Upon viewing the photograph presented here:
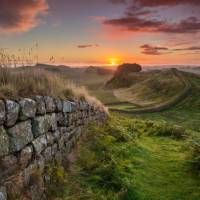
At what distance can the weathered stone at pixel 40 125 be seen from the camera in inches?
263

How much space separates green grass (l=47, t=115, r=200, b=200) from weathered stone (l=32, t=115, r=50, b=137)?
1385mm

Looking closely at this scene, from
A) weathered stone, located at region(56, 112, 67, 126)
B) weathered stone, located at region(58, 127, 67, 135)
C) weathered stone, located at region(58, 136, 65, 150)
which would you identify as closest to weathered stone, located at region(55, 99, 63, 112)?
weathered stone, located at region(56, 112, 67, 126)

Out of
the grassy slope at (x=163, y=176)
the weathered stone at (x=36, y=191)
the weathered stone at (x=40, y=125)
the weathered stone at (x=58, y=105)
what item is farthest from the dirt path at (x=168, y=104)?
the weathered stone at (x=36, y=191)

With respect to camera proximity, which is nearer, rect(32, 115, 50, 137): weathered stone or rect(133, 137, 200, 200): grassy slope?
rect(32, 115, 50, 137): weathered stone

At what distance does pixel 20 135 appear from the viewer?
593 centimetres

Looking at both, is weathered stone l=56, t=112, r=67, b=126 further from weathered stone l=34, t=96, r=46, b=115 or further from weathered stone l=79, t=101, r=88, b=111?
weathered stone l=79, t=101, r=88, b=111

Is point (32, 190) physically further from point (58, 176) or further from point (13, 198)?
point (58, 176)

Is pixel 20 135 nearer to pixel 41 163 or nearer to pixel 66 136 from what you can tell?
pixel 41 163

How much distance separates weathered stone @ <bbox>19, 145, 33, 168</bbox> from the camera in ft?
19.4

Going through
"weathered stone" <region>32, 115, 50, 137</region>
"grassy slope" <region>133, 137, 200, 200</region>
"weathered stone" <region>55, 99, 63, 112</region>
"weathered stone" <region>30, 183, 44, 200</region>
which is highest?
"weathered stone" <region>55, 99, 63, 112</region>

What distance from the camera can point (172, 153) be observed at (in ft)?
44.7

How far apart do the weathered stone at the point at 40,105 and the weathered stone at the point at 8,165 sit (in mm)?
1444

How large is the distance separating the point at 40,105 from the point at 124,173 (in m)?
3.59

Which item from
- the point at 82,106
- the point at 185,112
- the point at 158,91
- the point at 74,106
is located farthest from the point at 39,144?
the point at 158,91
